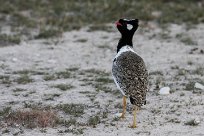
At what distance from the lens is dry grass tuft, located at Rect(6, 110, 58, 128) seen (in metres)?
9.91

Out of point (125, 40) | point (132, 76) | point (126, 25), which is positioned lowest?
point (132, 76)

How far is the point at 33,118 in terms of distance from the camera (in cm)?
1016

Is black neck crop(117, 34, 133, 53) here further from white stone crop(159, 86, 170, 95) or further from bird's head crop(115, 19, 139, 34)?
white stone crop(159, 86, 170, 95)

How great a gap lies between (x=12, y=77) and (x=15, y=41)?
3538 millimetres

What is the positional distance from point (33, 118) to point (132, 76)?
1.95 metres

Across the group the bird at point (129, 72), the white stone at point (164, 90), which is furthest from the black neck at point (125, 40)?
the white stone at point (164, 90)

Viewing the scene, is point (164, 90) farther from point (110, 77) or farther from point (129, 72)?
point (129, 72)

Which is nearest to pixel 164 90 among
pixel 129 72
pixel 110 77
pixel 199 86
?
pixel 199 86

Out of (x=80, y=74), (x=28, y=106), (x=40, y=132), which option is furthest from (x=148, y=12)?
(x=40, y=132)

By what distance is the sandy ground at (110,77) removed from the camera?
9.88 m

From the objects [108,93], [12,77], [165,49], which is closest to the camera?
[108,93]

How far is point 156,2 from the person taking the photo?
21.7 meters

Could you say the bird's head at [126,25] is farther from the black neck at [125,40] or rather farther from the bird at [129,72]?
the black neck at [125,40]

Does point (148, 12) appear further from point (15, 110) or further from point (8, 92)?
point (15, 110)
